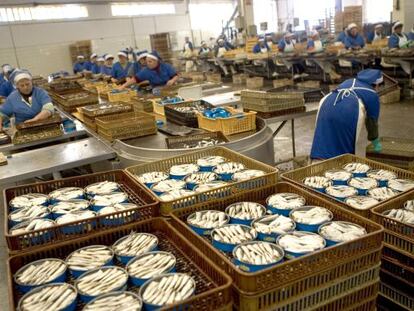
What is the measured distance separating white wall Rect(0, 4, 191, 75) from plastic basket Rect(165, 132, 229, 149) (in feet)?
35.1

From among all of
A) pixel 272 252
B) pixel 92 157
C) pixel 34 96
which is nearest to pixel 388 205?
pixel 272 252

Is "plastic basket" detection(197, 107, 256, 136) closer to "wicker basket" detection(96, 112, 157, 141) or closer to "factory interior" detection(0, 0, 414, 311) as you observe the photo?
"factory interior" detection(0, 0, 414, 311)

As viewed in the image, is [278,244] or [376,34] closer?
[278,244]

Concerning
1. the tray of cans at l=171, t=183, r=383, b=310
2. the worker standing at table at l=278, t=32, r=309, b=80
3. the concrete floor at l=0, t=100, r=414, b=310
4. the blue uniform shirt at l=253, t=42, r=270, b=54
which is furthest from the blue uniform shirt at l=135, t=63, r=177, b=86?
the blue uniform shirt at l=253, t=42, r=270, b=54

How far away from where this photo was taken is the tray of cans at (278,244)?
1.11m

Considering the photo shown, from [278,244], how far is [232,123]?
1864mm

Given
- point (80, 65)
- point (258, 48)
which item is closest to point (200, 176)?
point (258, 48)

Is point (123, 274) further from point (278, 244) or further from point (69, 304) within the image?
point (278, 244)

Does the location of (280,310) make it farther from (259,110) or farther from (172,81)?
(172,81)

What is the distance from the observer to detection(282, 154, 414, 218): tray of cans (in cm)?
165

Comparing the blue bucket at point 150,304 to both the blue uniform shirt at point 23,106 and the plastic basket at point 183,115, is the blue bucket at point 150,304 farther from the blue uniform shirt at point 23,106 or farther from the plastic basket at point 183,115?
the blue uniform shirt at point 23,106

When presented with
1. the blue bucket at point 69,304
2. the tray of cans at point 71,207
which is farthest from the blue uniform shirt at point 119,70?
the blue bucket at point 69,304

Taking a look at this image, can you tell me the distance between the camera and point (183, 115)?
3.44 metres

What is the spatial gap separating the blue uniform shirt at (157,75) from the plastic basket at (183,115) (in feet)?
6.20
